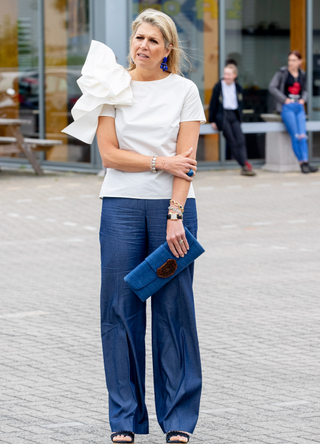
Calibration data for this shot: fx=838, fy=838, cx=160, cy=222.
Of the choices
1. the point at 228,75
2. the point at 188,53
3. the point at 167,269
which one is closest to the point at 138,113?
the point at 167,269

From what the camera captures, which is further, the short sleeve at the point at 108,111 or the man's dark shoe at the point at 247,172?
the man's dark shoe at the point at 247,172

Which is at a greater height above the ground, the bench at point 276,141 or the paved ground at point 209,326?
the bench at point 276,141

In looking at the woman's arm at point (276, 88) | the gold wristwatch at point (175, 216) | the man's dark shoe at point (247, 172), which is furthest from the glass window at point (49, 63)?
the gold wristwatch at point (175, 216)

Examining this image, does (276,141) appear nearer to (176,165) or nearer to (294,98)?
(294,98)

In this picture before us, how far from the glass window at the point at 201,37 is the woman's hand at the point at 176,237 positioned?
→ 12.8 metres

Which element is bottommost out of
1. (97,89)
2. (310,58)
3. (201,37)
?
(97,89)

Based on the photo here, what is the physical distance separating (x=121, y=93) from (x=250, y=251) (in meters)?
5.42

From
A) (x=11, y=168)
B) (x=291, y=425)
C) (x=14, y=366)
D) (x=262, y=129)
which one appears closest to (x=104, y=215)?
(x=291, y=425)

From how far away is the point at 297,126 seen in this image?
15828 mm

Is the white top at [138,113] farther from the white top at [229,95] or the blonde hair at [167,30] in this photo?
the white top at [229,95]

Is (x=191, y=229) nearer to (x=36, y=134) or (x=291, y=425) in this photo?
(x=291, y=425)

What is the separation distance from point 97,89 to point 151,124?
273mm

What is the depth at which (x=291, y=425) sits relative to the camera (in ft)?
12.8

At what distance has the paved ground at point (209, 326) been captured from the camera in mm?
3992
